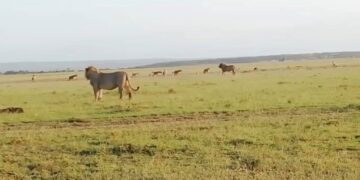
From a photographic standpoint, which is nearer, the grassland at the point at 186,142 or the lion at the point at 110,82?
the grassland at the point at 186,142

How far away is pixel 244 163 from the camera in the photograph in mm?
11344

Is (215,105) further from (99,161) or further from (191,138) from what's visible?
(99,161)

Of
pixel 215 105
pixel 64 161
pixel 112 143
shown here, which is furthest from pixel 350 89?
pixel 64 161

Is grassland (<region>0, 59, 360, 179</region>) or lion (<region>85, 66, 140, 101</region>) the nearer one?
grassland (<region>0, 59, 360, 179</region>)

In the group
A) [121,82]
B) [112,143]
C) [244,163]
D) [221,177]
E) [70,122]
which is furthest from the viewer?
[121,82]

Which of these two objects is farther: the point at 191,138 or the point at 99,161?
the point at 191,138

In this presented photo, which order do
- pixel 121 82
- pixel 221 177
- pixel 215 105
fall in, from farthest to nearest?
1. pixel 121 82
2. pixel 215 105
3. pixel 221 177

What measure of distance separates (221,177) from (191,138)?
3.73m

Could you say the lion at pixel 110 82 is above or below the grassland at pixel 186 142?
above

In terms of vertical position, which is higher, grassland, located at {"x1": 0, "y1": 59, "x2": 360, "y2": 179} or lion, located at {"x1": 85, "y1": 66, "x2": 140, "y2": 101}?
lion, located at {"x1": 85, "y1": 66, "x2": 140, "y2": 101}

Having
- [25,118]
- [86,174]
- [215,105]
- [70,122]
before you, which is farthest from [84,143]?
[215,105]

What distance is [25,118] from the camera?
1991cm

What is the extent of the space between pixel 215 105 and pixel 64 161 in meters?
11.5

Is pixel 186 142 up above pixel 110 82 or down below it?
below
